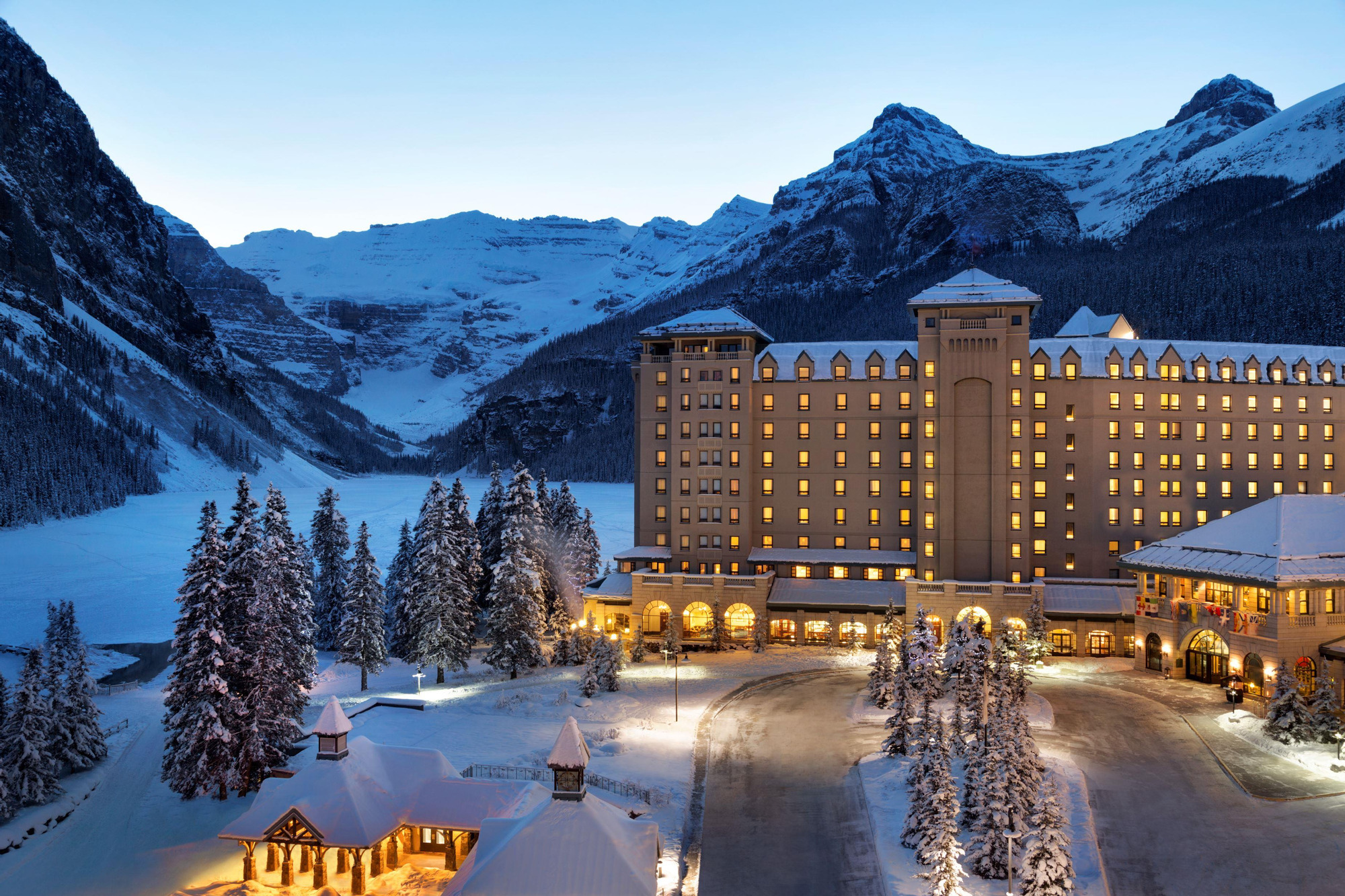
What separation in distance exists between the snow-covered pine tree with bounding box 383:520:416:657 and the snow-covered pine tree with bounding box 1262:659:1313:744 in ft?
194

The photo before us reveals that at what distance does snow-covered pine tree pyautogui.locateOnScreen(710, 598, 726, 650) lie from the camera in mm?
72625

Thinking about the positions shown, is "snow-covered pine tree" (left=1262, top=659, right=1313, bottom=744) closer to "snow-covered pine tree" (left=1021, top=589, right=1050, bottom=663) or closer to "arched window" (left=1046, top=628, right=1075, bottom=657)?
"snow-covered pine tree" (left=1021, top=589, right=1050, bottom=663)

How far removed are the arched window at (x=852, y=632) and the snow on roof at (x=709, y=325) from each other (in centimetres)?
2586

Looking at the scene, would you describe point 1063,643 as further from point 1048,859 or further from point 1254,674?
point 1048,859

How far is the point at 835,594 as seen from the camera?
73938 millimetres

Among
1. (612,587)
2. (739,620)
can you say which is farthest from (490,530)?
(739,620)

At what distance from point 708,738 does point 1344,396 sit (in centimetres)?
6152

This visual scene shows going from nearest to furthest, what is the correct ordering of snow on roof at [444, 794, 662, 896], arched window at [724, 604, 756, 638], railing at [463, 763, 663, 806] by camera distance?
1. snow on roof at [444, 794, 662, 896]
2. railing at [463, 763, 663, 806]
3. arched window at [724, 604, 756, 638]

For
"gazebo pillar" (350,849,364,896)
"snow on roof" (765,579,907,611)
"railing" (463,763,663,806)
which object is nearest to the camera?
"gazebo pillar" (350,849,364,896)

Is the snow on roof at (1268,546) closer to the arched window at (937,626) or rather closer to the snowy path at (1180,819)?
the snowy path at (1180,819)

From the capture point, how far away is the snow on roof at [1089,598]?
67812 mm

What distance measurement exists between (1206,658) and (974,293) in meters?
31.5

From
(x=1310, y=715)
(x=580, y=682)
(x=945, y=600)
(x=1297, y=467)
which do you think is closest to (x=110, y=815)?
(x=580, y=682)

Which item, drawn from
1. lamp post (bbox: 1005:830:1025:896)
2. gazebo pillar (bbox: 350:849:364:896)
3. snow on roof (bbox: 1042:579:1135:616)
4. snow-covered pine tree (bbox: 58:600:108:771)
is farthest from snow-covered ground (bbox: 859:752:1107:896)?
snow-covered pine tree (bbox: 58:600:108:771)
